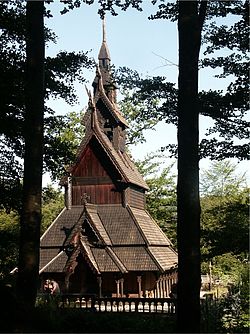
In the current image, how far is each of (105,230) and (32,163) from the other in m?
19.3

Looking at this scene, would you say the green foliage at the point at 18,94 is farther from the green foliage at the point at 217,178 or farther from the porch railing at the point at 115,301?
the green foliage at the point at 217,178

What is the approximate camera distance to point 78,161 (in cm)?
3073

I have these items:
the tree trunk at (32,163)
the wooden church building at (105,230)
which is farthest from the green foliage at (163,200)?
the tree trunk at (32,163)

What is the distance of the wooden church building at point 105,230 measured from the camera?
26875 millimetres

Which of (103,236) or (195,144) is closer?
(195,144)

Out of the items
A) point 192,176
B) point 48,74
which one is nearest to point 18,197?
point 48,74

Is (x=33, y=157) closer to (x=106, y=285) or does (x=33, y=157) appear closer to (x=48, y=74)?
(x=48, y=74)

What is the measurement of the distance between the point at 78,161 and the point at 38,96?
814 inches

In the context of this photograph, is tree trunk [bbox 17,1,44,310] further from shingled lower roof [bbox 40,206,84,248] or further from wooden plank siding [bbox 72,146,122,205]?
wooden plank siding [bbox 72,146,122,205]

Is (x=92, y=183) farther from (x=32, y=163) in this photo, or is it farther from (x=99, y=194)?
(x=32, y=163)

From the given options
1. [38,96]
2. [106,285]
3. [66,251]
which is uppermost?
[38,96]

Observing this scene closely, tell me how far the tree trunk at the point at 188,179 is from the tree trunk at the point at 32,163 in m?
2.87

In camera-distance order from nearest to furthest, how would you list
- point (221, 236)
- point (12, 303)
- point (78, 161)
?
point (12, 303) < point (221, 236) < point (78, 161)

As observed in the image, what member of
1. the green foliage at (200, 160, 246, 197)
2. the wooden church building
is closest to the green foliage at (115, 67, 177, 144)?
the wooden church building
